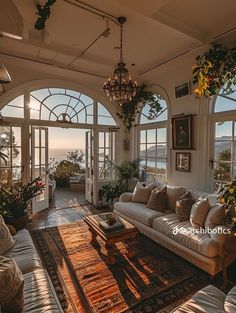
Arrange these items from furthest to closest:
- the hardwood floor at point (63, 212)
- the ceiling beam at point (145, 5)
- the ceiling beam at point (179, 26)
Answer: the hardwood floor at point (63, 212)
the ceiling beam at point (179, 26)
the ceiling beam at point (145, 5)

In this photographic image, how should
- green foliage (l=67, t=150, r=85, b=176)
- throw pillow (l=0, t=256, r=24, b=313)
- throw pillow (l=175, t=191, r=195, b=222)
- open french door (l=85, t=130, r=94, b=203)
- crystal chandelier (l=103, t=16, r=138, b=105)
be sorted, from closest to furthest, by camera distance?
throw pillow (l=0, t=256, r=24, b=313)
crystal chandelier (l=103, t=16, r=138, b=105)
throw pillow (l=175, t=191, r=195, b=222)
open french door (l=85, t=130, r=94, b=203)
green foliage (l=67, t=150, r=85, b=176)

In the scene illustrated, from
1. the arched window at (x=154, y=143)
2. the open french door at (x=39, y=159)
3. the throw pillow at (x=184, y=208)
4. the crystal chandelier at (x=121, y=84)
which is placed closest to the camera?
the crystal chandelier at (x=121, y=84)

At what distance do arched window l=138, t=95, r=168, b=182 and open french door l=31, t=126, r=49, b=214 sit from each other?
2.57m

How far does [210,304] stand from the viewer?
152 cm

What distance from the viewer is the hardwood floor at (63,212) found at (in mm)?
4316

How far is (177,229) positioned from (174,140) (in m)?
2.13

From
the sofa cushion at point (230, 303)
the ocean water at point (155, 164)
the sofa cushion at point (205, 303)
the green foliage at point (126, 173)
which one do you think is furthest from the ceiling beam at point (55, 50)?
the sofa cushion at point (230, 303)

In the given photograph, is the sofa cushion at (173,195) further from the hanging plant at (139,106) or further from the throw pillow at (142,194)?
the hanging plant at (139,106)

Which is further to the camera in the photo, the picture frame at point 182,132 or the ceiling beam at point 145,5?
the picture frame at point 182,132

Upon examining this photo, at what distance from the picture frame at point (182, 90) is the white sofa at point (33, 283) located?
389cm

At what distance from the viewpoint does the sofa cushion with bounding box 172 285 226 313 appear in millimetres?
1462

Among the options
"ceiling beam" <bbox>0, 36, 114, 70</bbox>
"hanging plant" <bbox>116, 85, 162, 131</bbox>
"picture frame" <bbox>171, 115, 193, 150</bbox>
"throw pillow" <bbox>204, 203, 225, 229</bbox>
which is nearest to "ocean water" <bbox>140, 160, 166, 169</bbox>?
"picture frame" <bbox>171, 115, 193, 150</bbox>

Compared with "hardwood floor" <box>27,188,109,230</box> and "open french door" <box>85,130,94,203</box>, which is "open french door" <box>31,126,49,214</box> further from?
"open french door" <box>85,130,94,203</box>

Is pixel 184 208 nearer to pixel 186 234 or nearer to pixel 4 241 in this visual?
pixel 186 234
